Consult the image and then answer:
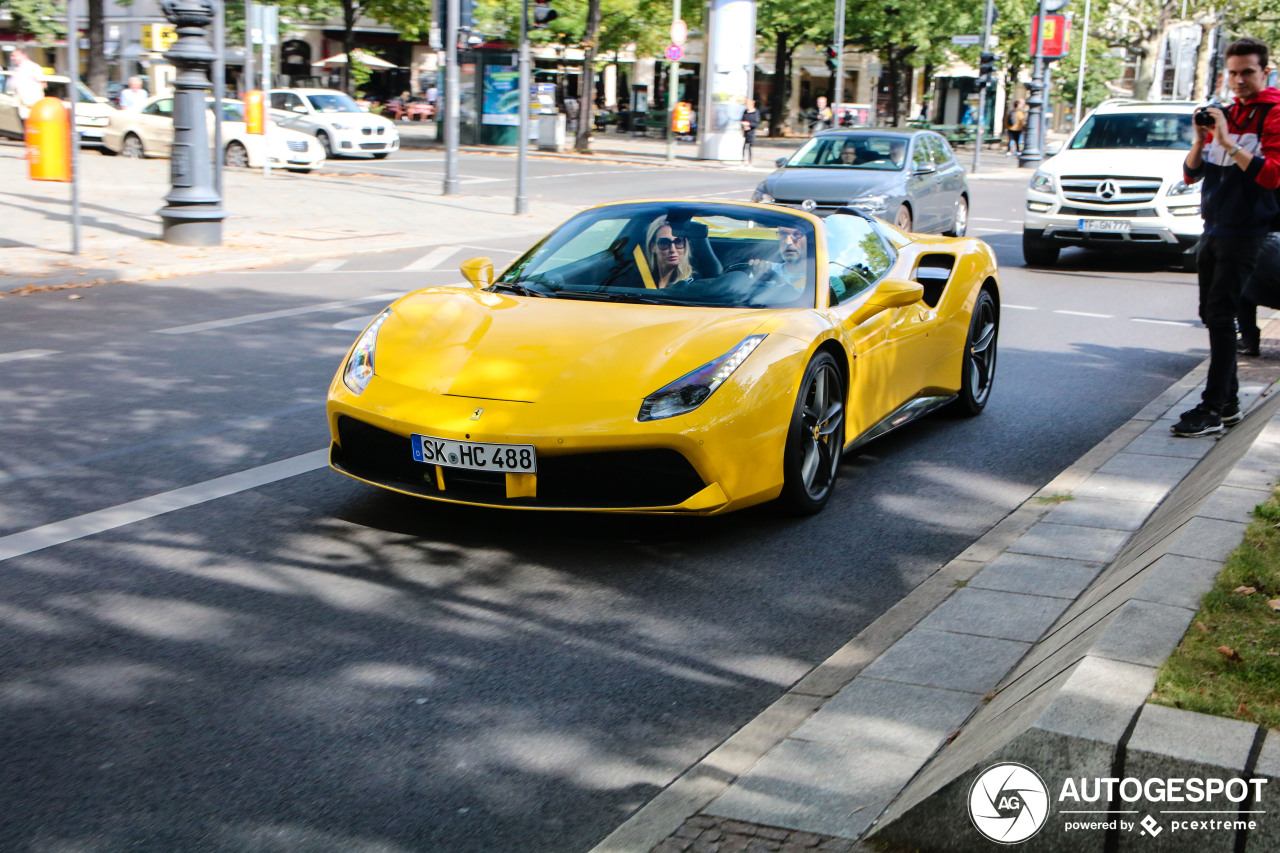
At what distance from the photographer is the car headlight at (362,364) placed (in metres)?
5.25

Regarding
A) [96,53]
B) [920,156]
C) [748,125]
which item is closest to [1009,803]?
[920,156]

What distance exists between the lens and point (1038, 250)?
15656mm

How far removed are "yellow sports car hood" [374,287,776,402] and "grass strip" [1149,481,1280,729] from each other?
79.7 inches

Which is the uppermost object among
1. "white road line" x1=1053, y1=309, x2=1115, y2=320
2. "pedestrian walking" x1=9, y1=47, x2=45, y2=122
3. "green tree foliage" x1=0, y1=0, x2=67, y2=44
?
"green tree foliage" x1=0, y1=0, x2=67, y2=44

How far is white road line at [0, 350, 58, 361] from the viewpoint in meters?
8.55

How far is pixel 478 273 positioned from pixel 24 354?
3.93 meters

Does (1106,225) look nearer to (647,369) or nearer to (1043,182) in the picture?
(1043,182)

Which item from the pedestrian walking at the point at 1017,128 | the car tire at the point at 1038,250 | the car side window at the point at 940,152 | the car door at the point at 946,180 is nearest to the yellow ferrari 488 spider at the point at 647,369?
the car tire at the point at 1038,250

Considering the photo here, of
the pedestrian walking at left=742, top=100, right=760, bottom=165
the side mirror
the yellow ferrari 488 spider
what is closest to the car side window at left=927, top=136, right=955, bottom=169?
the yellow ferrari 488 spider

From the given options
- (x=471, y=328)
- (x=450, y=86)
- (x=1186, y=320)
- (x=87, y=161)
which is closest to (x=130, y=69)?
(x=87, y=161)

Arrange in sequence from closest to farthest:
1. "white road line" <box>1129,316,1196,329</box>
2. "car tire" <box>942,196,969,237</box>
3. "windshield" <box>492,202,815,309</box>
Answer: "windshield" <box>492,202,815,309</box>, "white road line" <box>1129,316,1196,329</box>, "car tire" <box>942,196,969,237</box>

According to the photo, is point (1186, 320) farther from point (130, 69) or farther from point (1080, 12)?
point (1080, 12)

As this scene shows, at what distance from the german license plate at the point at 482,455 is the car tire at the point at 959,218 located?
556 inches

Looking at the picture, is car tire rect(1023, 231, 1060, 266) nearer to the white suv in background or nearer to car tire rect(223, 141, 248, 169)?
the white suv in background
